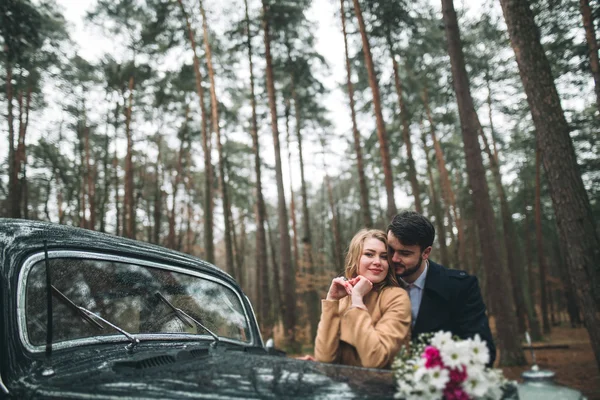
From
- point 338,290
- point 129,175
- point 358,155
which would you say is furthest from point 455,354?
point 129,175

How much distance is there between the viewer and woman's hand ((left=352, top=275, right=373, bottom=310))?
2.16 meters

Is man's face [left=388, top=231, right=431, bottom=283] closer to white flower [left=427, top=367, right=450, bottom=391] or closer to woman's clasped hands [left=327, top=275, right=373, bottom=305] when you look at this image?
woman's clasped hands [left=327, top=275, right=373, bottom=305]

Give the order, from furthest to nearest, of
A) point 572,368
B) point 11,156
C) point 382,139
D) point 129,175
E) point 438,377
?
point 129,175 < point 11,156 < point 382,139 < point 572,368 < point 438,377

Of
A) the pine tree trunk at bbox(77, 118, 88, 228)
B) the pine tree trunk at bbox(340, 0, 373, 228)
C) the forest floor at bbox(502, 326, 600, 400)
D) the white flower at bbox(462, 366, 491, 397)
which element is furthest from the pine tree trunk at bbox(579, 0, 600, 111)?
the pine tree trunk at bbox(77, 118, 88, 228)

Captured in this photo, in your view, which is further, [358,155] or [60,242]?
[358,155]

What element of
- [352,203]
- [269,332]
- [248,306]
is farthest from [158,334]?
[352,203]

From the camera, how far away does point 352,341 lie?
209 cm

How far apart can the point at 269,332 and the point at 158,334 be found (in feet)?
43.1

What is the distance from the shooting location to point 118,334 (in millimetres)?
2432

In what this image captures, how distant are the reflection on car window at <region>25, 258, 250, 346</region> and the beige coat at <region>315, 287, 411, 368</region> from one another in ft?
3.92

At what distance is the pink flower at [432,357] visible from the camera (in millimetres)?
1454

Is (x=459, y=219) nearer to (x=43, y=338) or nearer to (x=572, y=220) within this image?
(x=572, y=220)

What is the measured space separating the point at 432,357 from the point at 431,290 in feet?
3.73

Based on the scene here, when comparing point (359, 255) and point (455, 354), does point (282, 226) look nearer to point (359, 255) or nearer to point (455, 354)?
point (359, 255)
